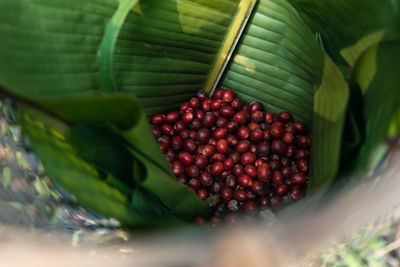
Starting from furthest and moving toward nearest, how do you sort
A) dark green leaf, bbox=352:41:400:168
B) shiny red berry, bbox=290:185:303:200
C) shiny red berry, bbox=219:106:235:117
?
1. shiny red berry, bbox=219:106:235:117
2. shiny red berry, bbox=290:185:303:200
3. dark green leaf, bbox=352:41:400:168

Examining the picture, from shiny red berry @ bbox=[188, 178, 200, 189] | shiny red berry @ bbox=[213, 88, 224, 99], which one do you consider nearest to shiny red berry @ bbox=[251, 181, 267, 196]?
shiny red berry @ bbox=[188, 178, 200, 189]

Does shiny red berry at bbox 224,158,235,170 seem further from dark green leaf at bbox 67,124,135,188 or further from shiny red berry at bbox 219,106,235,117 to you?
dark green leaf at bbox 67,124,135,188

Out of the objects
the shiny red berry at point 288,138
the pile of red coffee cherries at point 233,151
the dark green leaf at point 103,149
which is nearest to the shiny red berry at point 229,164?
the pile of red coffee cherries at point 233,151

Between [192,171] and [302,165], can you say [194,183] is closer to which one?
[192,171]

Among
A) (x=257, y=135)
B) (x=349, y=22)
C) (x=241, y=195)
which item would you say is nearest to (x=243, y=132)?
(x=257, y=135)

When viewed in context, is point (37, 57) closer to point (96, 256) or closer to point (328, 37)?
point (96, 256)
